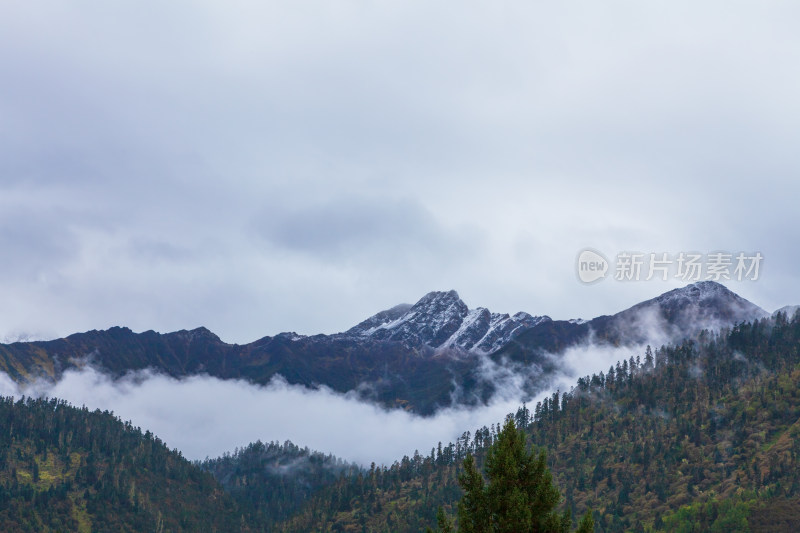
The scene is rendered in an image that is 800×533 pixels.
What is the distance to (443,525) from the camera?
40.3 metres

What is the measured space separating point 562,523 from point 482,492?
13.5 feet

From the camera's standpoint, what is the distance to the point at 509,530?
39000mm

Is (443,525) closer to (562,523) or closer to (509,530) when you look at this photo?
(509,530)

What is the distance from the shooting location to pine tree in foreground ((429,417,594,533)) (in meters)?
39.0

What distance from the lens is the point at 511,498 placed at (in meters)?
38.6

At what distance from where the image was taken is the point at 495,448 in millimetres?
41000

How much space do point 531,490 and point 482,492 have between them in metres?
2.40

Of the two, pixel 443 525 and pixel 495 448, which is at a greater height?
pixel 495 448

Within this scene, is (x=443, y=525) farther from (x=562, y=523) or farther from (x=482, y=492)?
(x=562, y=523)

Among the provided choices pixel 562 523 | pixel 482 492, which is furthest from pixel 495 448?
pixel 562 523

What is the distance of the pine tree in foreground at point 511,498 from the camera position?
39.0 meters

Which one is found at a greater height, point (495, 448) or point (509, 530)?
point (495, 448)

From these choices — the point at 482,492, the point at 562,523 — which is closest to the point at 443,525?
the point at 482,492

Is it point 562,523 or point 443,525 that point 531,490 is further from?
point 443,525
